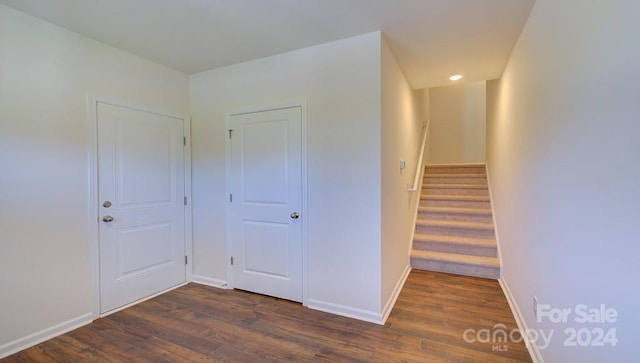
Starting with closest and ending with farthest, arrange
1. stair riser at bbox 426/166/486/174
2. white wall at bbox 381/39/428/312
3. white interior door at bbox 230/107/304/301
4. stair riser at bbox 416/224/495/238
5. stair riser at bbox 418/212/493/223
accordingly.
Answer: white wall at bbox 381/39/428/312 → white interior door at bbox 230/107/304/301 → stair riser at bbox 416/224/495/238 → stair riser at bbox 418/212/493/223 → stair riser at bbox 426/166/486/174

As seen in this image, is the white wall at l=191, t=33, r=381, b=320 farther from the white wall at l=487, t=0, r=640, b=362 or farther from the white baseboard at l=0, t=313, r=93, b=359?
the white baseboard at l=0, t=313, r=93, b=359

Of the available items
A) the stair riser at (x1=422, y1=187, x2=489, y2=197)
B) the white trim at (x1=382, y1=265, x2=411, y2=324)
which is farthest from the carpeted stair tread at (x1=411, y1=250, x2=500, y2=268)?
the stair riser at (x1=422, y1=187, x2=489, y2=197)

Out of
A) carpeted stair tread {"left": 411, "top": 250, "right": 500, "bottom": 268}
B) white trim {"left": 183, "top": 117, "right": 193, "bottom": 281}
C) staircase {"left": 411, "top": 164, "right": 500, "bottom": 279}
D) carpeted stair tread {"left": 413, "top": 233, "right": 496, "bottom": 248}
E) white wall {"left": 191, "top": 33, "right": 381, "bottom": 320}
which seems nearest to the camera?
white wall {"left": 191, "top": 33, "right": 381, "bottom": 320}

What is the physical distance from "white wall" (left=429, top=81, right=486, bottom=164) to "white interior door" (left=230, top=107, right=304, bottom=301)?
4817mm

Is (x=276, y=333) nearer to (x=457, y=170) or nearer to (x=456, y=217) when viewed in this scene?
(x=456, y=217)

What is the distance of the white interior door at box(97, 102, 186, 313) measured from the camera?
2.56 meters

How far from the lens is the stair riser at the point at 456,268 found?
11.0 feet

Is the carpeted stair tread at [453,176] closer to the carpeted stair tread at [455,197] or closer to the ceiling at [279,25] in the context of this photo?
the carpeted stair tread at [455,197]

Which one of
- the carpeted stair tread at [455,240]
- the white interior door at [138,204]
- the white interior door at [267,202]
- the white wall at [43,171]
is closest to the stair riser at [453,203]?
the carpeted stair tread at [455,240]

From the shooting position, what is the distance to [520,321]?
89.5 inches

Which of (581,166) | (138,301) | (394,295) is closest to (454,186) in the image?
(394,295)

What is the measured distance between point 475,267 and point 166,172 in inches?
151

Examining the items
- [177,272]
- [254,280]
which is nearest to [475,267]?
[254,280]

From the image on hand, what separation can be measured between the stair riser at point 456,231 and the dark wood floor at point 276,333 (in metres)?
1.07
